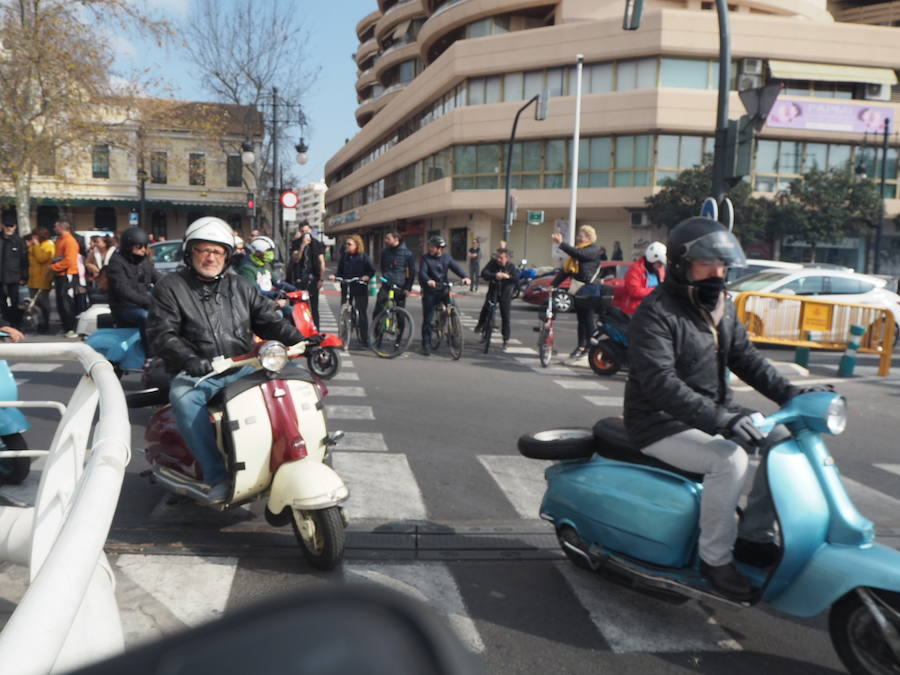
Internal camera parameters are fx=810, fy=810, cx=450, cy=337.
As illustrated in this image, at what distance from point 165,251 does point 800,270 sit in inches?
555

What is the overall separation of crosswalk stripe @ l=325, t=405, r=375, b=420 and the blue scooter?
3770 millimetres

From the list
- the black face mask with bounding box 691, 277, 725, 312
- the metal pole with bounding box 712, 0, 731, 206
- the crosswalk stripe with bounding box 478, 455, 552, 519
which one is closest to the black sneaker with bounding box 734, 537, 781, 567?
the black face mask with bounding box 691, 277, 725, 312

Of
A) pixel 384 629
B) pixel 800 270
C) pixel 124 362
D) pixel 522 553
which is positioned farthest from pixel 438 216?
pixel 384 629

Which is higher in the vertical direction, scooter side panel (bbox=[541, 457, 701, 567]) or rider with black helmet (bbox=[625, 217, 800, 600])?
rider with black helmet (bbox=[625, 217, 800, 600])

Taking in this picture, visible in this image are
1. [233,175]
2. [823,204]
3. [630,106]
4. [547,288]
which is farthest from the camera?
[233,175]

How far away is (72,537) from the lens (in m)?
1.19

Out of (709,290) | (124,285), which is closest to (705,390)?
(709,290)

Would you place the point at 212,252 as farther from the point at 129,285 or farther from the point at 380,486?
the point at 129,285

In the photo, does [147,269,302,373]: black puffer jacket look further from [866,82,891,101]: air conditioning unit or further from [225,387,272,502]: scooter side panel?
[866,82,891,101]: air conditioning unit

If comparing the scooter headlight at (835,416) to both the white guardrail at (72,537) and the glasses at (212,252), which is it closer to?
the white guardrail at (72,537)

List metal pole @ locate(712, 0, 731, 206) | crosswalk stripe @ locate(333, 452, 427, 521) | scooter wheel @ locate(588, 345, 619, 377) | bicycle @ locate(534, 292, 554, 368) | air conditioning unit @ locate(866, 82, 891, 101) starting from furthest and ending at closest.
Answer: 1. air conditioning unit @ locate(866, 82, 891, 101)
2. bicycle @ locate(534, 292, 554, 368)
3. scooter wheel @ locate(588, 345, 619, 377)
4. metal pole @ locate(712, 0, 731, 206)
5. crosswalk stripe @ locate(333, 452, 427, 521)

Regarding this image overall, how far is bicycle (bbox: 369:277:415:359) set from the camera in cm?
1171

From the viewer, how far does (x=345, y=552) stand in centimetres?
414

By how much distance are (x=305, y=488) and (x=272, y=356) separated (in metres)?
0.71
